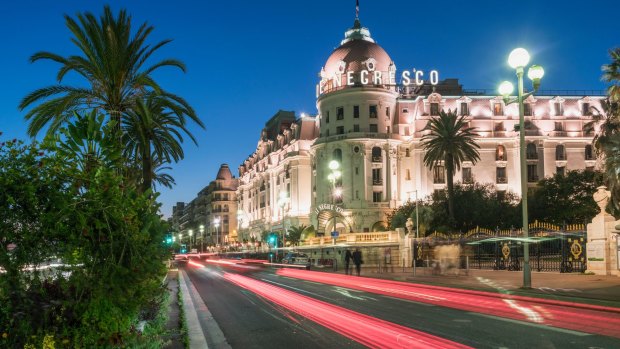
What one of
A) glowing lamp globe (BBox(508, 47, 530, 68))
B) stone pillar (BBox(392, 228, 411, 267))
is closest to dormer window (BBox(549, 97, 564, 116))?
stone pillar (BBox(392, 228, 411, 267))

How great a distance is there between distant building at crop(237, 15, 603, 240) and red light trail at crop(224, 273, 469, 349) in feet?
210

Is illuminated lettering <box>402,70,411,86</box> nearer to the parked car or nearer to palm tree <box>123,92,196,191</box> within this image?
the parked car

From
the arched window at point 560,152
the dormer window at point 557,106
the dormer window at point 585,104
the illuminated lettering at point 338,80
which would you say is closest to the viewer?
the illuminated lettering at point 338,80

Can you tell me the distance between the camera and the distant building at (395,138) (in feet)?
275

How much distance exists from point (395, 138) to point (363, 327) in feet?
240

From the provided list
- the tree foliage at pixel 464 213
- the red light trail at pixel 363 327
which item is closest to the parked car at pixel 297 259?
the tree foliage at pixel 464 213

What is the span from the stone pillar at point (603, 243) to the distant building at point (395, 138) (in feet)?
175

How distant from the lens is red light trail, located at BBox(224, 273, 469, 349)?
10383 mm

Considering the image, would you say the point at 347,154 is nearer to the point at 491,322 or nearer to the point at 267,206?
the point at 267,206

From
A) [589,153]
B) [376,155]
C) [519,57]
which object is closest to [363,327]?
[519,57]

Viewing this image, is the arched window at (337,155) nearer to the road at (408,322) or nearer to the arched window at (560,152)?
the arched window at (560,152)

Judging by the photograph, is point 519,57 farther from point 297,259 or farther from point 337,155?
point 337,155

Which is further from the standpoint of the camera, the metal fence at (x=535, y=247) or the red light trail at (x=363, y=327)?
the metal fence at (x=535, y=247)

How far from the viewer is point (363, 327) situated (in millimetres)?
12812
